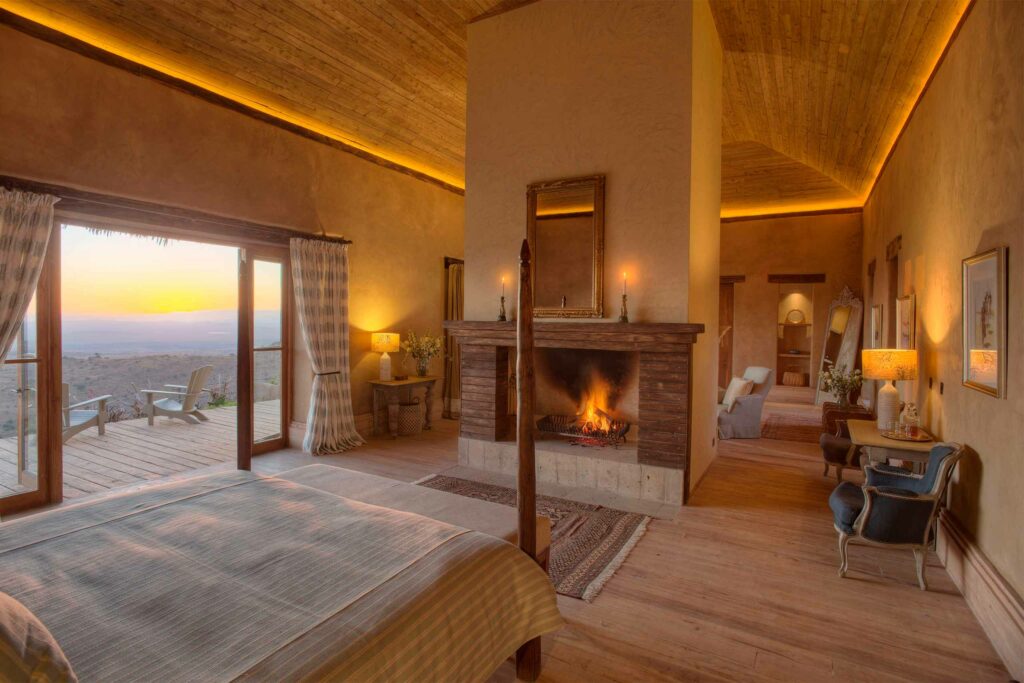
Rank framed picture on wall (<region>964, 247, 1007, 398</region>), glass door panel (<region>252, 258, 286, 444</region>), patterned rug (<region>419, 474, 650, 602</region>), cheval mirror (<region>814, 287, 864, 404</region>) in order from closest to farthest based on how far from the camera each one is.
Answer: framed picture on wall (<region>964, 247, 1007, 398</region>) → patterned rug (<region>419, 474, 650, 602</region>) → glass door panel (<region>252, 258, 286, 444</region>) → cheval mirror (<region>814, 287, 864, 404</region>)

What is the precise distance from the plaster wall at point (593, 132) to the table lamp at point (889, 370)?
57.6 inches

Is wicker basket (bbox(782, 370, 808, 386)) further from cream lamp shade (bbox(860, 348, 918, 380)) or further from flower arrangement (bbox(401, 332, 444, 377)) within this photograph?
flower arrangement (bbox(401, 332, 444, 377))

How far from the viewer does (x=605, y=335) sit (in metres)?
4.44

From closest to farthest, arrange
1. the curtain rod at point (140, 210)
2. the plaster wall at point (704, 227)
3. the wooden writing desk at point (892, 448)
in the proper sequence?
the wooden writing desk at point (892, 448), the curtain rod at point (140, 210), the plaster wall at point (704, 227)

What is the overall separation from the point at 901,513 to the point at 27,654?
3772 millimetres

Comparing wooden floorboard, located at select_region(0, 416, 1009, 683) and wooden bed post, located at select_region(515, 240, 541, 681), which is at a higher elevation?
wooden bed post, located at select_region(515, 240, 541, 681)

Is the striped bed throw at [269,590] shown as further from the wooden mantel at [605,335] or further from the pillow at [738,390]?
the pillow at [738,390]

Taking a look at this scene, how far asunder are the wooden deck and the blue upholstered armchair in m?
5.57

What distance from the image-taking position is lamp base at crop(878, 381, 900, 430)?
3.95 meters

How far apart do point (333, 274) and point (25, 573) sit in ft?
15.0

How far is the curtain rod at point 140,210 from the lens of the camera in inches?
146

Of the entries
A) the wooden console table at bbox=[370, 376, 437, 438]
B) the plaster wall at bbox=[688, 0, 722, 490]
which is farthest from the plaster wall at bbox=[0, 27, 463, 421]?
the plaster wall at bbox=[688, 0, 722, 490]

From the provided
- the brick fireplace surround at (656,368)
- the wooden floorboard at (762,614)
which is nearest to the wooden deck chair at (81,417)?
the brick fireplace surround at (656,368)

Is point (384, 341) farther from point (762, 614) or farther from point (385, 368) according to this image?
point (762, 614)
